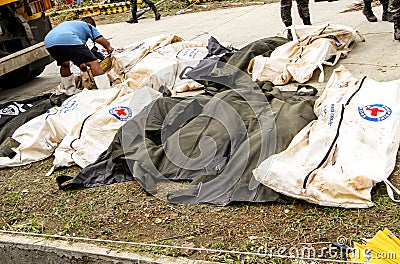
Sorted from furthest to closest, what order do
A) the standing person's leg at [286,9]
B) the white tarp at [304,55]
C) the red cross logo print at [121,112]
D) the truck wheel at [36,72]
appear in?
the truck wheel at [36,72] → the standing person's leg at [286,9] → the white tarp at [304,55] → the red cross logo print at [121,112]

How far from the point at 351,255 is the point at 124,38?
7.82m

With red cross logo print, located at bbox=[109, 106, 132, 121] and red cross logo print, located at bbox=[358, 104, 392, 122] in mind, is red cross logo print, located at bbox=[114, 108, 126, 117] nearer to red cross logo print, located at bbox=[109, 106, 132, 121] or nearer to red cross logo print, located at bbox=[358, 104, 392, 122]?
red cross logo print, located at bbox=[109, 106, 132, 121]

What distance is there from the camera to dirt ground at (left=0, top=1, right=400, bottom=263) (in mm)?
2707

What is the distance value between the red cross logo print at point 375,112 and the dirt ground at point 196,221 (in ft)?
1.22

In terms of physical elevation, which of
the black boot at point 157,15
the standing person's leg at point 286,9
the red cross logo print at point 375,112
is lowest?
the black boot at point 157,15

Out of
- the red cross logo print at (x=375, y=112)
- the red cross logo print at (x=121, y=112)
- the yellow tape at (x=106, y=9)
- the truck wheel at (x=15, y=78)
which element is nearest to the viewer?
the red cross logo print at (x=375, y=112)

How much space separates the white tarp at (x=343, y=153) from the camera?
2912mm

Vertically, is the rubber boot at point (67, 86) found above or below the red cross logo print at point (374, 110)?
below

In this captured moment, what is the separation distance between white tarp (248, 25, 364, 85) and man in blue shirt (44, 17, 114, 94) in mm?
1769

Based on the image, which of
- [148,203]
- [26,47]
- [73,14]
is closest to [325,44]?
[148,203]

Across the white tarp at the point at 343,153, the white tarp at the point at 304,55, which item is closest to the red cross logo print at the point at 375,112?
the white tarp at the point at 343,153

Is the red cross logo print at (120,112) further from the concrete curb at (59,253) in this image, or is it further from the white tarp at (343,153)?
the white tarp at (343,153)

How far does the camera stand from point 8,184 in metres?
4.17

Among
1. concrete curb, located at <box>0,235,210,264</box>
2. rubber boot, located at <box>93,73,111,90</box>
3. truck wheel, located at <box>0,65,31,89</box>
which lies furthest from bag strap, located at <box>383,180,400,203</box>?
truck wheel, located at <box>0,65,31,89</box>
